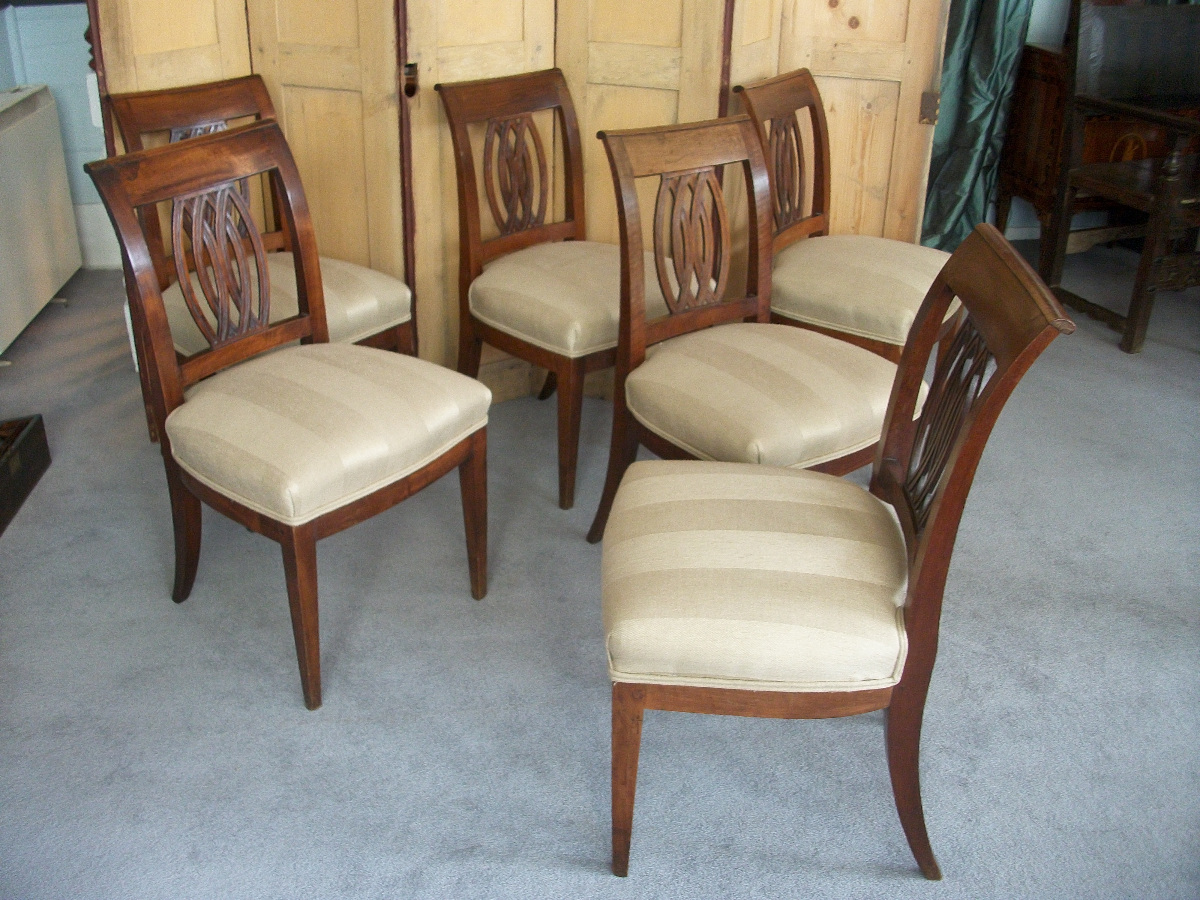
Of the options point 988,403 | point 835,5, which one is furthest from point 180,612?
point 835,5

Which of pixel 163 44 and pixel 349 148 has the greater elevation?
pixel 163 44

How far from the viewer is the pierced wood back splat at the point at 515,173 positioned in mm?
2676

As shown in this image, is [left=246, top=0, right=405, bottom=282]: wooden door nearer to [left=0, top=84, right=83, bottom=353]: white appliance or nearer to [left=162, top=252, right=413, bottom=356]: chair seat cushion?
[left=162, top=252, right=413, bottom=356]: chair seat cushion

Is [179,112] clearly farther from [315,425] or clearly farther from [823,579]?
[823,579]

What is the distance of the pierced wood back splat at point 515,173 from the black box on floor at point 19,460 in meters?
1.21

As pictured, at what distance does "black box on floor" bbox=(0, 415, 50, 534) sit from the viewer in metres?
2.51

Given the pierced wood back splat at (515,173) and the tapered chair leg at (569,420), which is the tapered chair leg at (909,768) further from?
the pierced wood back splat at (515,173)

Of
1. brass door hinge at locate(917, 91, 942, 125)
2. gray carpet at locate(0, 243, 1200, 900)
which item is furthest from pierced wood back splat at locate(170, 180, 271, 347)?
brass door hinge at locate(917, 91, 942, 125)

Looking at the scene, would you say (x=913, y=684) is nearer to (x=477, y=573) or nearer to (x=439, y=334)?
(x=477, y=573)

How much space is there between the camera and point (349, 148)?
8.85ft

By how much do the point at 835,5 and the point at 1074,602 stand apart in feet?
5.19

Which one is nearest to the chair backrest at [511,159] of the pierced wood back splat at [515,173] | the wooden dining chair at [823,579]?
the pierced wood back splat at [515,173]

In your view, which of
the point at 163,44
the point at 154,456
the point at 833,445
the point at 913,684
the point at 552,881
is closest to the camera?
the point at 913,684

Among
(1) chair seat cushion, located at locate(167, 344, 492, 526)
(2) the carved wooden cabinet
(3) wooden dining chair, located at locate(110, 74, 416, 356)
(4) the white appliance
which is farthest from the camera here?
(2) the carved wooden cabinet
